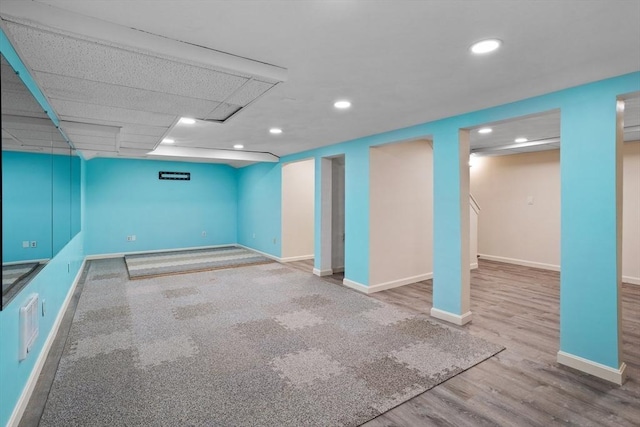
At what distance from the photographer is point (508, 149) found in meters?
6.00

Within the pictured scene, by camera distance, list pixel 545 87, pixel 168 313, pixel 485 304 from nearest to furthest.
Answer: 1. pixel 545 87
2. pixel 168 313
3. pixel 485 304

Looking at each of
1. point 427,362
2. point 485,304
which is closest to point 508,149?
point 485,304

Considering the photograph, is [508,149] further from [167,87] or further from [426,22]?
[167,87]

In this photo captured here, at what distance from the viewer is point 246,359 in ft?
9.12

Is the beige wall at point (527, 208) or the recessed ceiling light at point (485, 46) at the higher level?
the recessed ceiling light at point (485, 46)

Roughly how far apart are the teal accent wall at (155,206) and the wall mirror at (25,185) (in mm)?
5068

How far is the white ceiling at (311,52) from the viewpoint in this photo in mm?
1610

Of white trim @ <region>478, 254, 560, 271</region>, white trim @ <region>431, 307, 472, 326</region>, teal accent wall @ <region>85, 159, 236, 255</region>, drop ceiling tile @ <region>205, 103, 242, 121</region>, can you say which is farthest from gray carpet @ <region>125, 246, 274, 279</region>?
white trim @ <region>478, 254, 560, 271</region>

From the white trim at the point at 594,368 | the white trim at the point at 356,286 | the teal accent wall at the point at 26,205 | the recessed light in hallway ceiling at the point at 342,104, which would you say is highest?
the recessed light in hallway ceiling at the point at 342,104

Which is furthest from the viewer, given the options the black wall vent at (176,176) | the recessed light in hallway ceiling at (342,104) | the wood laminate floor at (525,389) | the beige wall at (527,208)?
the black wall vent at (176,176)

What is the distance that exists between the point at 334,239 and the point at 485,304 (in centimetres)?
284

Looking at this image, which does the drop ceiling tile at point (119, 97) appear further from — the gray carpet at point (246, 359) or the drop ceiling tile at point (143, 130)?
the gray carpet at point (246, 359)

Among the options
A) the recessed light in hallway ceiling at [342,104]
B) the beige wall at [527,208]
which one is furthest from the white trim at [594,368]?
the beige wall at [527,208]

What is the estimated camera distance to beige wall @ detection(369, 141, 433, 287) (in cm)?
484
